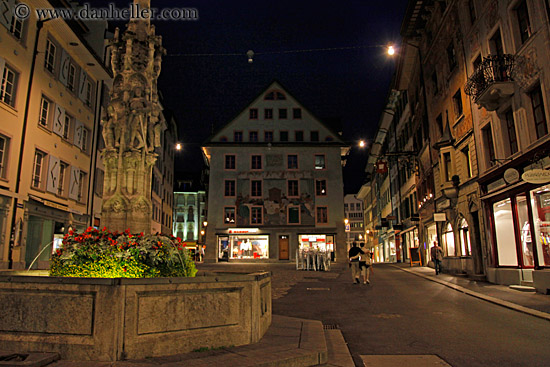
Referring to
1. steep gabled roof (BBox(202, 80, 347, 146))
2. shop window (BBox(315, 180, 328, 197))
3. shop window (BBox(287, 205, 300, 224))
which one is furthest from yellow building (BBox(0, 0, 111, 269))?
shop window (BBox(315, 180, 328, 197))

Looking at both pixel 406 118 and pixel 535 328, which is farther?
pixel 406 118

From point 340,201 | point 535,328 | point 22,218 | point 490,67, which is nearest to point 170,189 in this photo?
point 340,201

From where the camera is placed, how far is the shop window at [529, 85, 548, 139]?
44.8ft

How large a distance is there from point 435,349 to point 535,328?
292 cm

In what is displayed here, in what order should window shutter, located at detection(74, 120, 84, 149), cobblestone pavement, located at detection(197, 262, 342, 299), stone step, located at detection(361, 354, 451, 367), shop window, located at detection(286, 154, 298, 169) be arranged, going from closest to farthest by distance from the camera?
stone step, located at detection(361, 354, 451, 367), cobblestone pavement, located at detection(197, 262, 342, 299), window shutter, located at detection(74, 120, 84, 149), shop window, located at detection(286, 154, 298, 169)

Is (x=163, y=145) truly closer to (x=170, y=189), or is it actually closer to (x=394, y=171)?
(x=170, y=189)

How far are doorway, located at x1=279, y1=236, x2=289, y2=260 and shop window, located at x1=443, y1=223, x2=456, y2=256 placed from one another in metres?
20.6

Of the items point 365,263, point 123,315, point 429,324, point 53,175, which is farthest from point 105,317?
point 53,175

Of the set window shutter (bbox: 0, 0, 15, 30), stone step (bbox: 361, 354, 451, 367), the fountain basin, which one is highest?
window shutter (bbox: 0, 0, 15, 30)

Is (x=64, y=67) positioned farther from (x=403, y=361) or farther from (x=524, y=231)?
(x=403, y=361)

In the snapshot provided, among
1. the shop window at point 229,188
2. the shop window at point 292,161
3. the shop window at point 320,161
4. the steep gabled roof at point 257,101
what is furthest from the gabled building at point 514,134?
the shop window at point 229,188

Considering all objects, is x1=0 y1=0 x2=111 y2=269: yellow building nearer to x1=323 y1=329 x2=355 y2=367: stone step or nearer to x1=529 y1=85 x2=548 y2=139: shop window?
x1=323 y1=329 x2=355 y2=367: stone step

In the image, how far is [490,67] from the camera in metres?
15.9

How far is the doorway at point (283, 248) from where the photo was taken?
4334 cm
